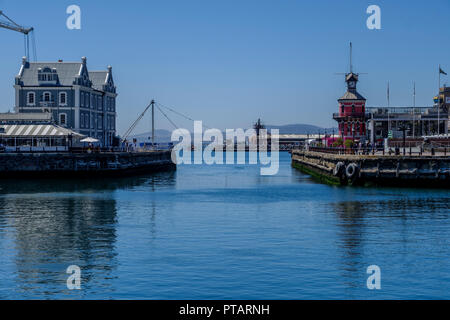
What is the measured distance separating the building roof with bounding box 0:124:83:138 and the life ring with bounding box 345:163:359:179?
39.6 m

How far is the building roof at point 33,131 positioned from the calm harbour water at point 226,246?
31.9 metres

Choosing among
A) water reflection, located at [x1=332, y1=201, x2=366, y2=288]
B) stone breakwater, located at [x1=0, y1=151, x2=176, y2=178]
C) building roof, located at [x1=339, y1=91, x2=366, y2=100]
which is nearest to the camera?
water reflection, located at [x1=332, y1=201, x2=366, y2=288]

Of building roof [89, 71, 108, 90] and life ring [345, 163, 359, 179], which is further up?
building roof [89, 71, 108, 90]

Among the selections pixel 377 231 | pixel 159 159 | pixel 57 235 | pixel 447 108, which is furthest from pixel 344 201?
pixel 447 108

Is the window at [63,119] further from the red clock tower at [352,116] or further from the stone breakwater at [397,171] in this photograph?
the stone breakwater at [397,171]

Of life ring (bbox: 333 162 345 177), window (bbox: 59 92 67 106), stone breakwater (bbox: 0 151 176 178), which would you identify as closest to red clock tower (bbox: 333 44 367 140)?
window (bbox: 59 92 67 106)

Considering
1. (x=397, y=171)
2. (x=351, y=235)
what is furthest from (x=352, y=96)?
(x=351, y=235)

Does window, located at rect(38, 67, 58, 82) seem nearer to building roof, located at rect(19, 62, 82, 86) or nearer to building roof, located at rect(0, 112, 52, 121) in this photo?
building roof, located at rect(19, 62, 82, 86)

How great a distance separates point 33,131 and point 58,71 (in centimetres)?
2552

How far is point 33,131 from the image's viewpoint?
277 feet

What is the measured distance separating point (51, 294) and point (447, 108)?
414 feet

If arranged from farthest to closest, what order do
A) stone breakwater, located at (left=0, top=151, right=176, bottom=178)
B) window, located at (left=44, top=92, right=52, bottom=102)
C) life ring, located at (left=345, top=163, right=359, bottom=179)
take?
1. window, located at (left=44, top=92, right=52, bottom=102)
2. stone breakwater, located at (left=0, top=151, right=176, bottom=178)
3. life ring, located at (left=345, top=163, right=359, bottom=179)

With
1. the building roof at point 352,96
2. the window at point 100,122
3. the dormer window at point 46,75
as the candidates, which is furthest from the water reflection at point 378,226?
the building roof at point 352,96

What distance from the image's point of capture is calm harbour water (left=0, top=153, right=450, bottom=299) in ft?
68.7
